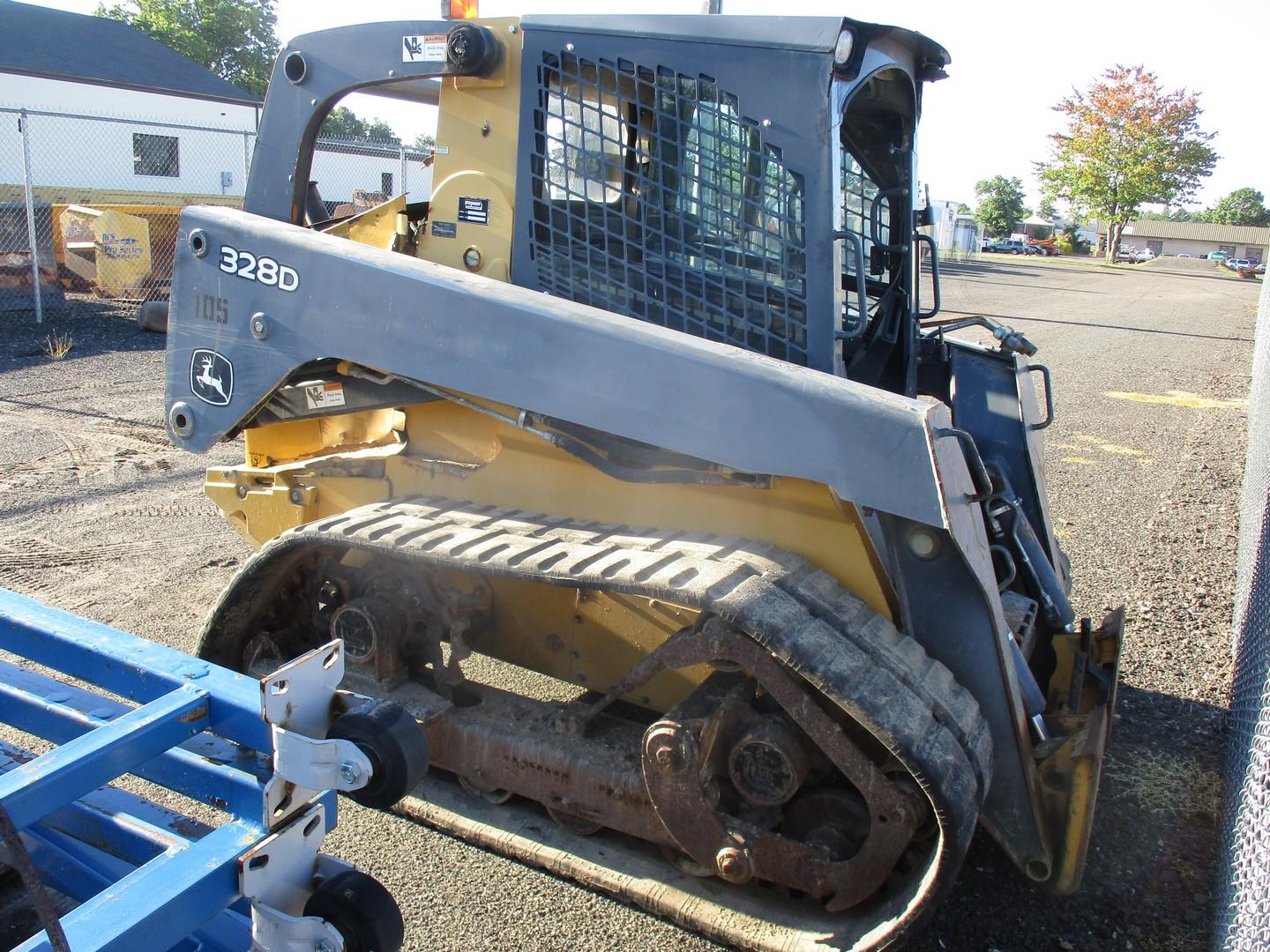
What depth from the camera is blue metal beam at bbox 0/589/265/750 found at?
2072mm

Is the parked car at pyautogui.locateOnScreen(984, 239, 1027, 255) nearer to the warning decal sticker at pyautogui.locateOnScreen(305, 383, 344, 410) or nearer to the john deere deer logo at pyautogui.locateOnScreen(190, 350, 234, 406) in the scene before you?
the warning decal sticker at pyautogui.locateOnScreen(305, 383, 344, 410)

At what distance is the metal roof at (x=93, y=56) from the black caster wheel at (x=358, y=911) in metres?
32.3

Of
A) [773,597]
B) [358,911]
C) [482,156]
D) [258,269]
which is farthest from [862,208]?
[358,911]

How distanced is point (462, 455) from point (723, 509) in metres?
0.91

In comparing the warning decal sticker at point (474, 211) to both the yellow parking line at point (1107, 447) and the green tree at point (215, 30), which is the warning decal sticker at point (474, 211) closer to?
the yellow parking line at point (1107, 447)

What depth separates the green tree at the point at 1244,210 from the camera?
98.0 m

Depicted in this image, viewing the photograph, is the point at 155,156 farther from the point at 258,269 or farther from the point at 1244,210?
the point at 1244,210

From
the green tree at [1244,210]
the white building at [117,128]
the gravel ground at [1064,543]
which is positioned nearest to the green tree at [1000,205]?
the green tree at [1244,210]

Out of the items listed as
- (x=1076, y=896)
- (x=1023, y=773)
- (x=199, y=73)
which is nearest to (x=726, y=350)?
(x=1023, y=773)

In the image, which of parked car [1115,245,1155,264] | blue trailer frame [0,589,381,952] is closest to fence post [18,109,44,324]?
blue trailer frame [0,589,381,952]

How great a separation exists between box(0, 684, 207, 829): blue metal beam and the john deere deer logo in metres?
1.43

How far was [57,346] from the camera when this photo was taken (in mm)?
10297

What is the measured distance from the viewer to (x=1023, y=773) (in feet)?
8.78

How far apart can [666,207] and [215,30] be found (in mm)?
51432
